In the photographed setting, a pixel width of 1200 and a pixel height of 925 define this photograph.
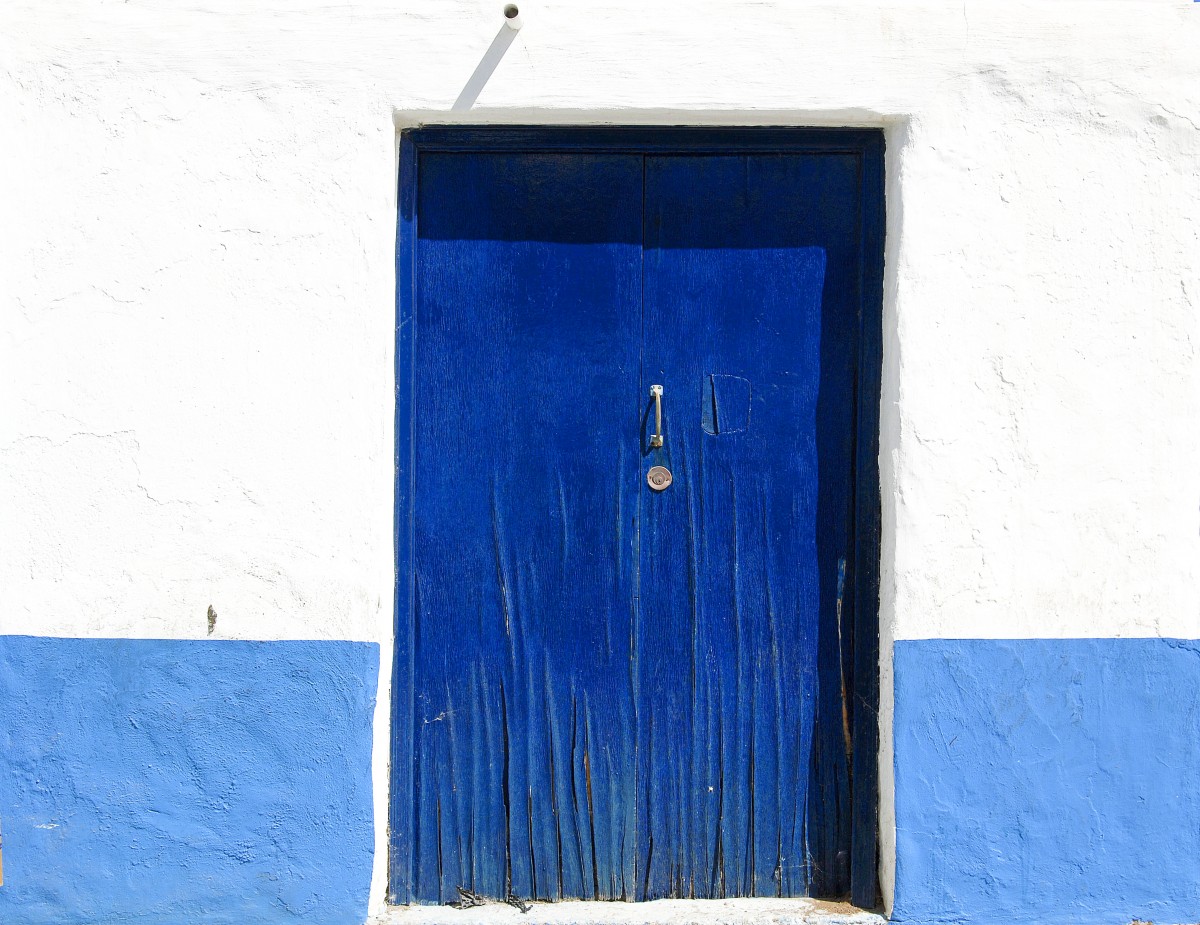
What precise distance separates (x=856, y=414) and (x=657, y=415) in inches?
21.8

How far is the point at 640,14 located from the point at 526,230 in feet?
2.07

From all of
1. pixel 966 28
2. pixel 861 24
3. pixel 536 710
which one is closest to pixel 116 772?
pixel 536 710

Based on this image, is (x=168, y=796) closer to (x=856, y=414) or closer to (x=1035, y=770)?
(x=856, y=414)

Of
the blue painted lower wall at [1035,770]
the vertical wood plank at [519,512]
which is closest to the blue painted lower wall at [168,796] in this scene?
the vertical wood plank at [519,512]

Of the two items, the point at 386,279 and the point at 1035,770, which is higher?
the point at 386,279

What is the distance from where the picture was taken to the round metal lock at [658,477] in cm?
289

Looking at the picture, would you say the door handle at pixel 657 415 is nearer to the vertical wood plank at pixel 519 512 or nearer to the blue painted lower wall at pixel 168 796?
the vertical wood plank at pixel 519 512

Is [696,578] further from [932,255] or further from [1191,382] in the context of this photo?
[1191,382]

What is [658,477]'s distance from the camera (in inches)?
114

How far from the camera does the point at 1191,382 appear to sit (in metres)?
2.78

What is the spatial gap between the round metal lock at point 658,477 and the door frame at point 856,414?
0.52 metres

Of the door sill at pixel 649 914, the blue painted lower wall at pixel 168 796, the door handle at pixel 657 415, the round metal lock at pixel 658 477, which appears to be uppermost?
the door handle at pixel 657 415

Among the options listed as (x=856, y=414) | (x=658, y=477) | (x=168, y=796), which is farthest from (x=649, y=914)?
(x=856, y=414)

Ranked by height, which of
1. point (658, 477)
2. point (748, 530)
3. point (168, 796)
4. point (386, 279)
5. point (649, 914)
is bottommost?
point (649, 914)
